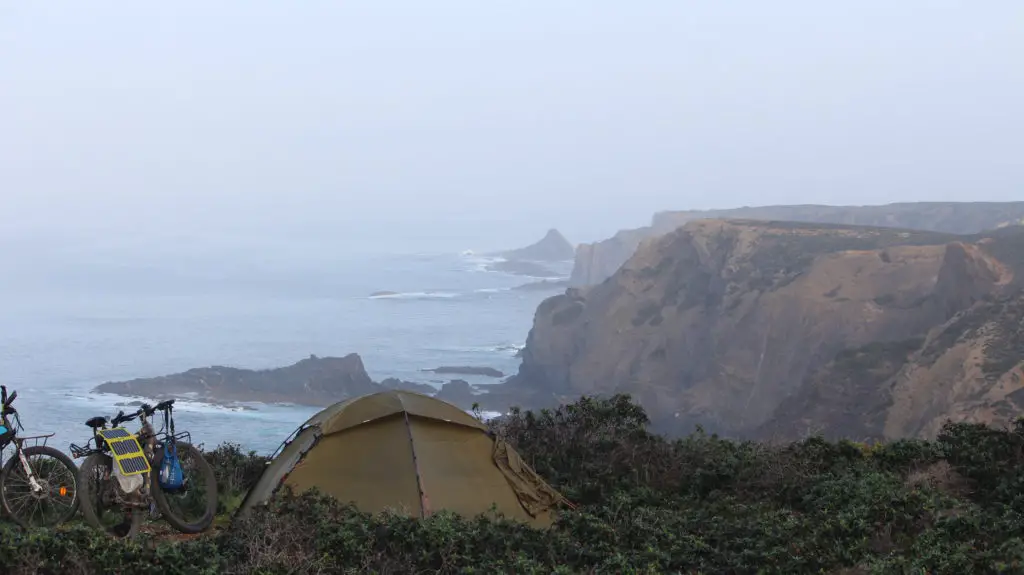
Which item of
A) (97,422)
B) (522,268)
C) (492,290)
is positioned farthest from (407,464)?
(522,268)

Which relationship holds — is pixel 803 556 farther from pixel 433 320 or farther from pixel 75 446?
pixel 433 320

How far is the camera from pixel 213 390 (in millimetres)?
71875

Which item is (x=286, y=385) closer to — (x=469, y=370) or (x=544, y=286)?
(x=469, y=370)

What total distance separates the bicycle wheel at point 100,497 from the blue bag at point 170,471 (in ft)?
1.25

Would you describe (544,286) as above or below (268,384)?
above

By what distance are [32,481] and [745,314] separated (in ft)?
217

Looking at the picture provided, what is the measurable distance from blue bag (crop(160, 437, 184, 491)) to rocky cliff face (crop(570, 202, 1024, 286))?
112m

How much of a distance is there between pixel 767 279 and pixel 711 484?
6461 cm

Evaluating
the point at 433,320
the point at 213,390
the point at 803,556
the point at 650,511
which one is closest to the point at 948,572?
the point at 803,556

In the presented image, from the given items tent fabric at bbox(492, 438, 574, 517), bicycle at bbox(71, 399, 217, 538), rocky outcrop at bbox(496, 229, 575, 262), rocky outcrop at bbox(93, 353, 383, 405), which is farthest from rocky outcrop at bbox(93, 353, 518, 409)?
rocky outcrop at bbox(496, 229, 575, 262)

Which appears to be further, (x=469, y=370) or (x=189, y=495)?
(x=469, y=370)

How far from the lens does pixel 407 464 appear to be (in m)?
11.6

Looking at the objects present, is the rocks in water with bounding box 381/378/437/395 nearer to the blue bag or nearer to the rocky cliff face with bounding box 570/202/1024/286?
the rocky cliff face with bounding box 570/202/1024/286

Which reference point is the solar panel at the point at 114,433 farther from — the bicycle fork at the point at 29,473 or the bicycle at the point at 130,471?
the bicycle fork at the point at 29,473
